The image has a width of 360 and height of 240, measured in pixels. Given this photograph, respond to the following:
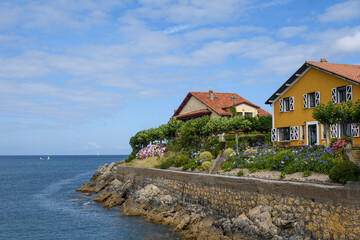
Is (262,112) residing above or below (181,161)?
above

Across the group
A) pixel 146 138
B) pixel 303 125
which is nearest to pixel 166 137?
pixel 146 138

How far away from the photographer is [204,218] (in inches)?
819

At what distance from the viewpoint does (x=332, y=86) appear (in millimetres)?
28609

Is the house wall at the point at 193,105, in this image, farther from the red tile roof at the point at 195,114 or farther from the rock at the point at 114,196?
the rock at the point at 114,196

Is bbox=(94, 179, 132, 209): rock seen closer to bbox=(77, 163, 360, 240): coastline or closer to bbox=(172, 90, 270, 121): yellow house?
bbox=(77, 163, 360, 240): coastline

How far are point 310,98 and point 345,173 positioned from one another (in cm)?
1519

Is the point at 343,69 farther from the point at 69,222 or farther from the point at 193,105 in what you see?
the point at 193,105

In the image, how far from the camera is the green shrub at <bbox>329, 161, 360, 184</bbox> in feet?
54.4

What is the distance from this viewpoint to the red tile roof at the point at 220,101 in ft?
153

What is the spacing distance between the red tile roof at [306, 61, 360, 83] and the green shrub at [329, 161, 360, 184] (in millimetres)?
11387

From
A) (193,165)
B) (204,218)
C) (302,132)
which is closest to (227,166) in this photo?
(193,165)

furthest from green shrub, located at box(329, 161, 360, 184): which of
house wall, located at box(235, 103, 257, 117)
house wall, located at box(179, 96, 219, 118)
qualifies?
house wall, located at box(179, 96, 219, 118)

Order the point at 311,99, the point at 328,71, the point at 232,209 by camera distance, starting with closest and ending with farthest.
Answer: the point at 232,209, the point at 328,71, the point at 311,99

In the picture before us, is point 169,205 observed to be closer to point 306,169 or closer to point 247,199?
point 247,199
